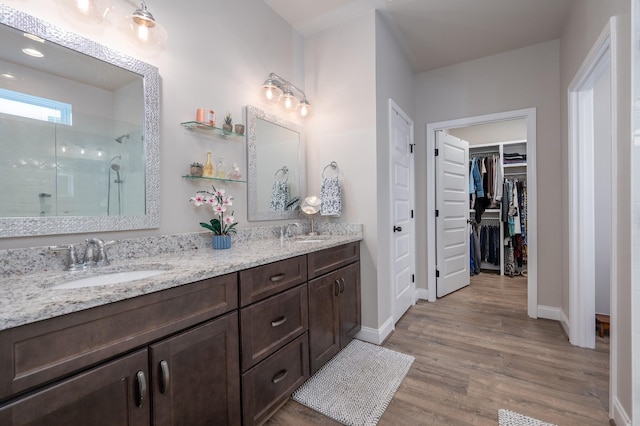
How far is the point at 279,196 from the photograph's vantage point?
245 cm

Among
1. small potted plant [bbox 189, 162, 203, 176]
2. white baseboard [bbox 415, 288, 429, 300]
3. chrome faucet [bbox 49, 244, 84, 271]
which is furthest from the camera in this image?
white baseboard [bbox 415, 288, 429, 300]

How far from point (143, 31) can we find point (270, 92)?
97 centimetres

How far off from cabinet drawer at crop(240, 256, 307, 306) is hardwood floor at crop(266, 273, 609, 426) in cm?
73

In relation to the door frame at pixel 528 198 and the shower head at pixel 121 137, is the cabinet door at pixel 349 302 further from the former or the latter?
the shower head at pixel 121 137

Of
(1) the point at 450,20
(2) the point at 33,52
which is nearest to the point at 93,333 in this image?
(2) the point at 33,52

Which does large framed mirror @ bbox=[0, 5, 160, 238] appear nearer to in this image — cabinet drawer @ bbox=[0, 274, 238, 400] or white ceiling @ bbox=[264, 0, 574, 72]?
cabinet drawer @ bbox=[0, 274, 238, 400]

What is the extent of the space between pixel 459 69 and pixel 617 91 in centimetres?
213

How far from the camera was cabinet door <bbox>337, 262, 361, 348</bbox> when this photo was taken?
2.14m

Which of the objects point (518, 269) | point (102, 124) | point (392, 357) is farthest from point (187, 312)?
point (518, 269)

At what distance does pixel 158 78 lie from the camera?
1.58 metres

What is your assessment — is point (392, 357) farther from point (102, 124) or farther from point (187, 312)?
point (102, 124)

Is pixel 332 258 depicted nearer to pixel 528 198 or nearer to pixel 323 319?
pixel 323 319

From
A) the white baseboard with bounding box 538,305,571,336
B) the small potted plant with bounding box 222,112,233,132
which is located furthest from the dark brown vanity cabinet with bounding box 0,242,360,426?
the white baseboard with bounding box 538,305,571,336

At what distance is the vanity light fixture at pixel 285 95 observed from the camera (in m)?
2.30
